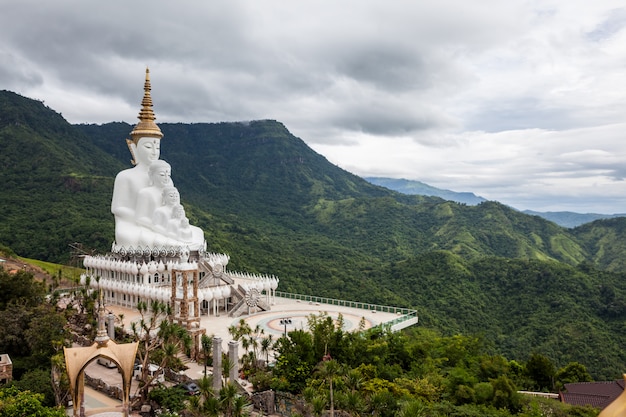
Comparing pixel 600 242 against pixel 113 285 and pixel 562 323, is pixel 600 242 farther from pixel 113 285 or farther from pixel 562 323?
pixel 113 285

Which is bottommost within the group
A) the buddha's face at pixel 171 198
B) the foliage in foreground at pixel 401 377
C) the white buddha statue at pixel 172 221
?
the foliage in foreground at pixel 401 377

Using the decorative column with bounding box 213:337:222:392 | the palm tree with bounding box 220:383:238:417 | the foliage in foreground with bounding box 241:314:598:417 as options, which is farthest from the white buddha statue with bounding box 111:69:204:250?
the palm tree with bounding box 220:383:238:417

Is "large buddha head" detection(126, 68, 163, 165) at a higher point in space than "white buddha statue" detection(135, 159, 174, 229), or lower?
higher

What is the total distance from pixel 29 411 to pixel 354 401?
34.8 ft

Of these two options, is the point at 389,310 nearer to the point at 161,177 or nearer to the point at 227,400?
the point at 161,177

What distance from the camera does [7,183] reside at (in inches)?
2844

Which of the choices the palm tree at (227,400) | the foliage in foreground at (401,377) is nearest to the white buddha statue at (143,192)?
the foliage in foreground at (401,377)

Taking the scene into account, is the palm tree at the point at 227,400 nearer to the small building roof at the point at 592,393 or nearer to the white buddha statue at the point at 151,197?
the small building roof at the point at 592,393

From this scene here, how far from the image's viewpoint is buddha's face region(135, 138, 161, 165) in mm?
42719

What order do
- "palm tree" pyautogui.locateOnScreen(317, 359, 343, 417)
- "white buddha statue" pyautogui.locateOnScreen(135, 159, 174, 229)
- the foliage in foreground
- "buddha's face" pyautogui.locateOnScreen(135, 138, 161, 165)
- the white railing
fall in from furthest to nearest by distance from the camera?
"buddha's face" pyautogui.locateOnScreen(135, 138, 161, 165)
"white buddha statue" pyautogui.locateOnScreen(135, 159, 174, 229)
the white railing
"palm tree" pyautogui.locateOnScreen(317, 359, 343, 417)
the foliage in foreground

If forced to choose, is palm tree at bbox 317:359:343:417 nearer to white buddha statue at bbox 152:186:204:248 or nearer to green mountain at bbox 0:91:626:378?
white buddha statue at bbox 152:186:204:248

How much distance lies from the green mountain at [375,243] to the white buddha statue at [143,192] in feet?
39.7

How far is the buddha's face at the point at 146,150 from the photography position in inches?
1682

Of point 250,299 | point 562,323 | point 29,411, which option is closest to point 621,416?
point 29,411
